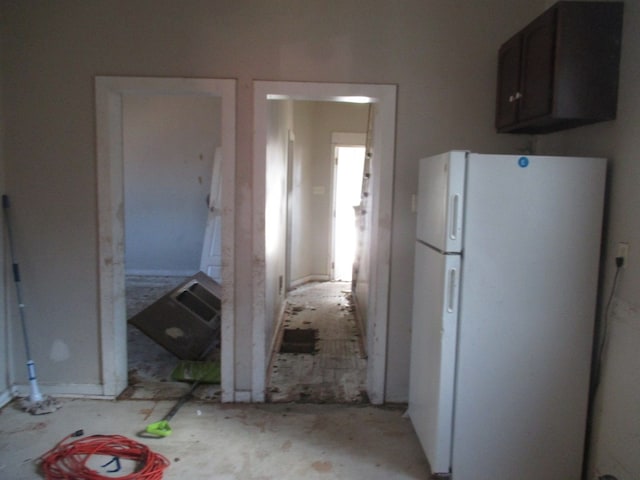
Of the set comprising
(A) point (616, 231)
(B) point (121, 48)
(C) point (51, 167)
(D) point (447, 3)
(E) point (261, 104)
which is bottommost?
(A) point (616, 231)

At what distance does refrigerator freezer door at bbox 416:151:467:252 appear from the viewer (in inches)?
87.7

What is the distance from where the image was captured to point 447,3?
9.86 ft

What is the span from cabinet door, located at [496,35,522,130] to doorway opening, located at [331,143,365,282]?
425cm

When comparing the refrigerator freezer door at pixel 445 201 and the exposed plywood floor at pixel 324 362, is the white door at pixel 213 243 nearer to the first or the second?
the exposed plywood floor at pixel 324 362

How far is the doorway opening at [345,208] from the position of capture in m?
7.18

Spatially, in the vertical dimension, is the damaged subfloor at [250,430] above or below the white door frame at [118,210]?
below

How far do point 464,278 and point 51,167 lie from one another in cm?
256

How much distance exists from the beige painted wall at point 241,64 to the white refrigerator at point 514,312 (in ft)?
2.82

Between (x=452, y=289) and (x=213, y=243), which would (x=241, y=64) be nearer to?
(x=452, y=289)

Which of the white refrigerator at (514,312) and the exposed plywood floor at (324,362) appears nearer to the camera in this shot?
the white refrigerator at (514,312)

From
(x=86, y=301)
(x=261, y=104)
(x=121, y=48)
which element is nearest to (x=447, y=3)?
(x=261, y=104)

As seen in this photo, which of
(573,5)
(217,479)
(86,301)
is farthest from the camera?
(86,301)

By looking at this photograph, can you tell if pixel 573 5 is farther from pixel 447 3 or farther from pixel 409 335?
pixel 409 335

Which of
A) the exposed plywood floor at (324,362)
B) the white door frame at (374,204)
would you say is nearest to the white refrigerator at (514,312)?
the white door frame at (374,204)
